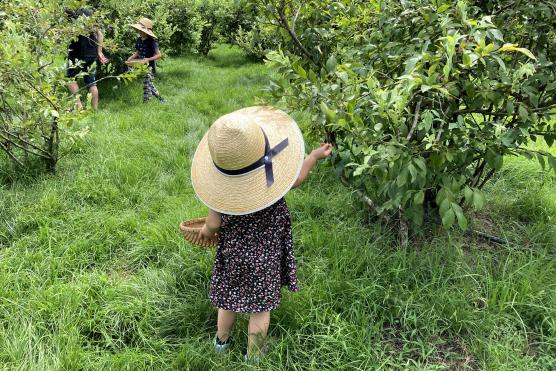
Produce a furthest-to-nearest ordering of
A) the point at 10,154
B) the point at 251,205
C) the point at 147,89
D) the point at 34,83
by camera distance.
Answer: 1. the point at 147,89
2. the point at 10,154
3. the point at 34,83
4. the point at 251,205

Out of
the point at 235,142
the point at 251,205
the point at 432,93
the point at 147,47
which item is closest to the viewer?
the point at 235,142

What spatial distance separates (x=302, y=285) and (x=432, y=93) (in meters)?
1.15

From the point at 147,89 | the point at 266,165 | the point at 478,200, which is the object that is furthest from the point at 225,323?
the point at 147,89

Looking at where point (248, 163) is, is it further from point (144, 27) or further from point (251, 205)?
point (144, 27)

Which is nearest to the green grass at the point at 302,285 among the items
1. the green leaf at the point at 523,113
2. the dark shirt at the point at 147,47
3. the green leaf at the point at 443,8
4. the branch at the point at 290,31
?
the green leaf at the point at 523,113

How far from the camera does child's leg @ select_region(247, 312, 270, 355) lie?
202cm

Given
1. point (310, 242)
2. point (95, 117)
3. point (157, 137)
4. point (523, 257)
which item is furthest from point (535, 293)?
point (95, 117)

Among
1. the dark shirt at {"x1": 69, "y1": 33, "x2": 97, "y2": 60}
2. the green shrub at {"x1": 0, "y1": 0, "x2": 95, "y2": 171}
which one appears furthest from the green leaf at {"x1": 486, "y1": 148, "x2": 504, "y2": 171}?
the dark shirt at {"x1": 69, "y1": 33, "x2": 97, "y2": 60}

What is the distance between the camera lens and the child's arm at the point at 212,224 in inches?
75.0

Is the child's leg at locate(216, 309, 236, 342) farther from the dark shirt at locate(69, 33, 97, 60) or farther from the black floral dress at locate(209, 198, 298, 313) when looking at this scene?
the dark shirt at locate(69, 33, 97, 60)

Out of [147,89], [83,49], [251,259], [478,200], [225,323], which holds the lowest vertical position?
[147,89]

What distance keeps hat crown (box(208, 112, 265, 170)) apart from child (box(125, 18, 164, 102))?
14.7 ft

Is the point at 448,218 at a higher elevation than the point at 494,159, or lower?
lower

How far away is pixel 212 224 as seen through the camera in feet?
6.31
